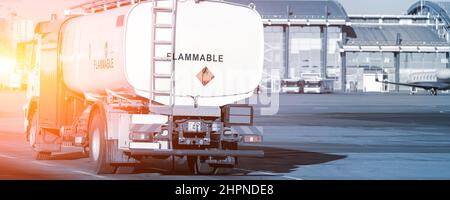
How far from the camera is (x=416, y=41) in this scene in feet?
508

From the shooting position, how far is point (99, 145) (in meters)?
19.3

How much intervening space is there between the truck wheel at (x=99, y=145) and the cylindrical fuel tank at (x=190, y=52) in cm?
67

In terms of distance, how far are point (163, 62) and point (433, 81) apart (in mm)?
128328

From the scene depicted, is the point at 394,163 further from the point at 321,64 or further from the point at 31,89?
the point at 321,64

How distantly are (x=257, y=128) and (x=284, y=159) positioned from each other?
491cm

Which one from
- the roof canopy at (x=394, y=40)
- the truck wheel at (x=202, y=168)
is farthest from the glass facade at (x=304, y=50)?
the truck wheel at (x=202, y=168)

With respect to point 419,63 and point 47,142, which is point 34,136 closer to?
point 47,142

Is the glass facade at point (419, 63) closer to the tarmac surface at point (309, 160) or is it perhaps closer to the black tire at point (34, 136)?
the tarmac surface at point (309, 160)

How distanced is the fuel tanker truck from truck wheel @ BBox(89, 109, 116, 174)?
2 cm

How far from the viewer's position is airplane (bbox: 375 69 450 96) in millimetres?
133750

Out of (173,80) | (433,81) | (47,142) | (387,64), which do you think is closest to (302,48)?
(387,64)

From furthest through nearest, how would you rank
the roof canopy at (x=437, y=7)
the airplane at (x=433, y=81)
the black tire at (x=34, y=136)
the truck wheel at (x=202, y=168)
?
the roof canopy at (x=437, y=7) < the airplane at (x=433, y=81) < the black tire at (x=34, y=136) < the truck wheel at (x=202, y=168)

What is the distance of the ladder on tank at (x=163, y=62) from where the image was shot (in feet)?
58.1

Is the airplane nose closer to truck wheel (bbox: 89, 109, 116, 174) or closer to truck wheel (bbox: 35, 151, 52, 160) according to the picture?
truck wheel (bbox: 35, 151, 52, 160)
